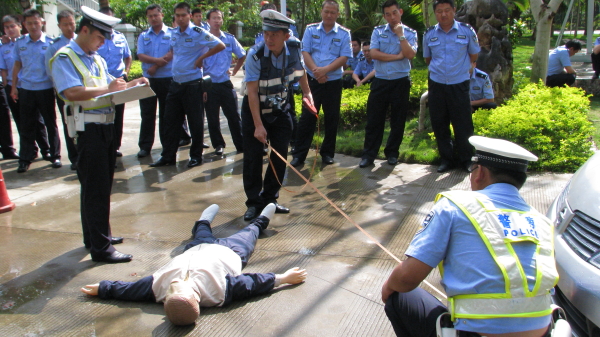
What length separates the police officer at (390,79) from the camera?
6.26 meters

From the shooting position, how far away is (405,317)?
2.39 meters

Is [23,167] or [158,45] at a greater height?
[158,45]

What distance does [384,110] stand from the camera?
6676mm

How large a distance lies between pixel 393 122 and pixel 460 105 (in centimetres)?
87

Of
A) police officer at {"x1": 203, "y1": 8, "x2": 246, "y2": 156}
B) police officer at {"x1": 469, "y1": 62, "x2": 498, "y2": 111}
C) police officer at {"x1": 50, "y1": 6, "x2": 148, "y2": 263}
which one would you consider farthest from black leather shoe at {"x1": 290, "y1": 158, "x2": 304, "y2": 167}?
police officer at {"x1": 50, "y1": 6, "x2": 148, "y2": 263}

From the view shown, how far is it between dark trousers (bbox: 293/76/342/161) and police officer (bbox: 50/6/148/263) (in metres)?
3.00

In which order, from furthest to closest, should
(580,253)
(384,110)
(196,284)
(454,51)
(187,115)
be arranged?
(187,115) → (384,110) → (454,51) → (196,284) → (580,253)

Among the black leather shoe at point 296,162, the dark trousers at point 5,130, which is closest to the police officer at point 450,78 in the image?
the black leather shoe at point 296,162

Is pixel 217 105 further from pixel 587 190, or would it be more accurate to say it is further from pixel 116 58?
pixel 587 190

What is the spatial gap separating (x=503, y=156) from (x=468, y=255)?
1.52 ft

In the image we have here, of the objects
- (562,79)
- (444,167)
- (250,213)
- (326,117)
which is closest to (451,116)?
(444,167)

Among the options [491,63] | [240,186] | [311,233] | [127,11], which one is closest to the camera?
[311,233]

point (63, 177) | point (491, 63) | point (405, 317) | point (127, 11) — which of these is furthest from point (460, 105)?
point (127, 11)

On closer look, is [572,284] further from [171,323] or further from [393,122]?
[393,122]
